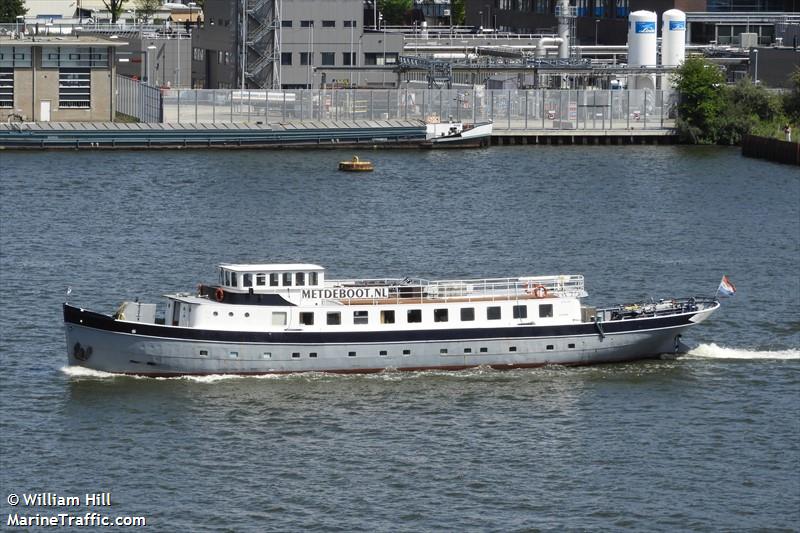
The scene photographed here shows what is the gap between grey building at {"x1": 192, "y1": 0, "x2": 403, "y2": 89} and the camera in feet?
506

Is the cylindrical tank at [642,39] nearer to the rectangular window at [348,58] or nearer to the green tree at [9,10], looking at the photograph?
the rectangular window at [348,58]

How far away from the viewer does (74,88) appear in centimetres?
14512

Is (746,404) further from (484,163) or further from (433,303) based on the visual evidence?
(484,163)

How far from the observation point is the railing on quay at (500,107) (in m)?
148

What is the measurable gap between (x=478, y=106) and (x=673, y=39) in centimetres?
2167

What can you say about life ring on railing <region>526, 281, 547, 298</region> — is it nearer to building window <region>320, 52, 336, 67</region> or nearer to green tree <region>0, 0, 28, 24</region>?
building window <region>320, 52, 336, 67</region>

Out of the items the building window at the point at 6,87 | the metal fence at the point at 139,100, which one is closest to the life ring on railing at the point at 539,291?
the metal fence at the point at 139,100

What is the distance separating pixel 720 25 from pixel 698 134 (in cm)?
3271

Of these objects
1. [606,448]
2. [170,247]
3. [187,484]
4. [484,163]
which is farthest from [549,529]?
[484,163]

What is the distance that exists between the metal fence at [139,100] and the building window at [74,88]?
17.1 ft

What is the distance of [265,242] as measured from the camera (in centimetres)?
9144

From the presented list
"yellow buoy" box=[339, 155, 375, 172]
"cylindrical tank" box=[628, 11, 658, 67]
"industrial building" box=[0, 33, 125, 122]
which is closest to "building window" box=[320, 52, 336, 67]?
"industrial building" box=[0, 33, 125, 122]

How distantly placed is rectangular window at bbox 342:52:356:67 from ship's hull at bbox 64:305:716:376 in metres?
96.0

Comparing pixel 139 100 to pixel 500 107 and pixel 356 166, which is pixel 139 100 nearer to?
pixel 500 107
